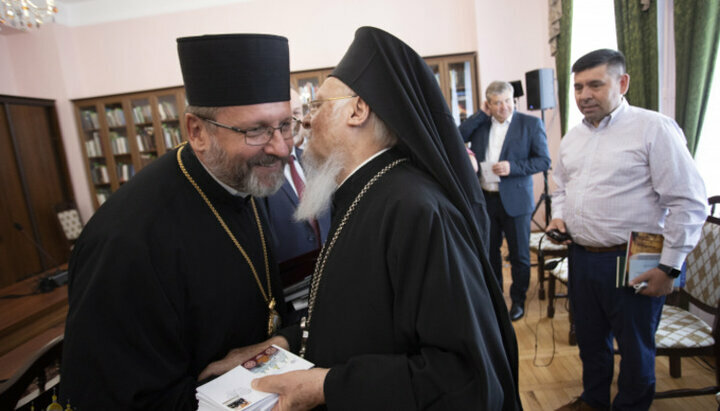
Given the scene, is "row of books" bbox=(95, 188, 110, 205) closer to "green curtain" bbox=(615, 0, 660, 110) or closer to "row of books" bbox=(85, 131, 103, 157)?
"row of books" bbox=(85, 131, 103, 157)

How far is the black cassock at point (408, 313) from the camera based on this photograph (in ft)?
2.99

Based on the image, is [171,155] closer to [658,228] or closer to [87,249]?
[87,249]

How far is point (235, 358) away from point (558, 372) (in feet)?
7.92

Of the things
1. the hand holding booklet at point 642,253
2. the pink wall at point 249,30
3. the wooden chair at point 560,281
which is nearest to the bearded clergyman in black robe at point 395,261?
the hand holding booklet at point 642,253

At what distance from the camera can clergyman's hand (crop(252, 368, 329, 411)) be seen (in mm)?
956

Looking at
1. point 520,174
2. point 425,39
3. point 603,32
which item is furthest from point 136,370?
point 425,39

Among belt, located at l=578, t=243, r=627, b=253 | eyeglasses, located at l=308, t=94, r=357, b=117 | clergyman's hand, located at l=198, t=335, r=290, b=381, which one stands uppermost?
eyeglasses, located at l=308, t=94, r=357, b=117

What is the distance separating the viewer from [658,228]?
76.2 inches

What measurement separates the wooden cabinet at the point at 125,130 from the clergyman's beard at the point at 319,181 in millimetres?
6434

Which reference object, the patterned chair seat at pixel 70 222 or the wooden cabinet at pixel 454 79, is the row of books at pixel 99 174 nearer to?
the patterned chair seat at pixel 70 222

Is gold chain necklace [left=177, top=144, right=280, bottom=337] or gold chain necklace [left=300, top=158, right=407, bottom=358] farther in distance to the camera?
gold chain necklace [left=177, top=144, right=280, bottom=337]

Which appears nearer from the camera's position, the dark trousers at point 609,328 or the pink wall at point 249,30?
the dark trousers at point 609,328

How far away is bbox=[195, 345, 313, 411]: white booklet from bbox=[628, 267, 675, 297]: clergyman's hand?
64.7 inches

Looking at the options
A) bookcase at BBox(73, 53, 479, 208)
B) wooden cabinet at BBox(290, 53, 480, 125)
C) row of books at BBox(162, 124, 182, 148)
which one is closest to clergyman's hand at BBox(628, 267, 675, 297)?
wooden cabinet at BBox(290, 53, 480, 125)
